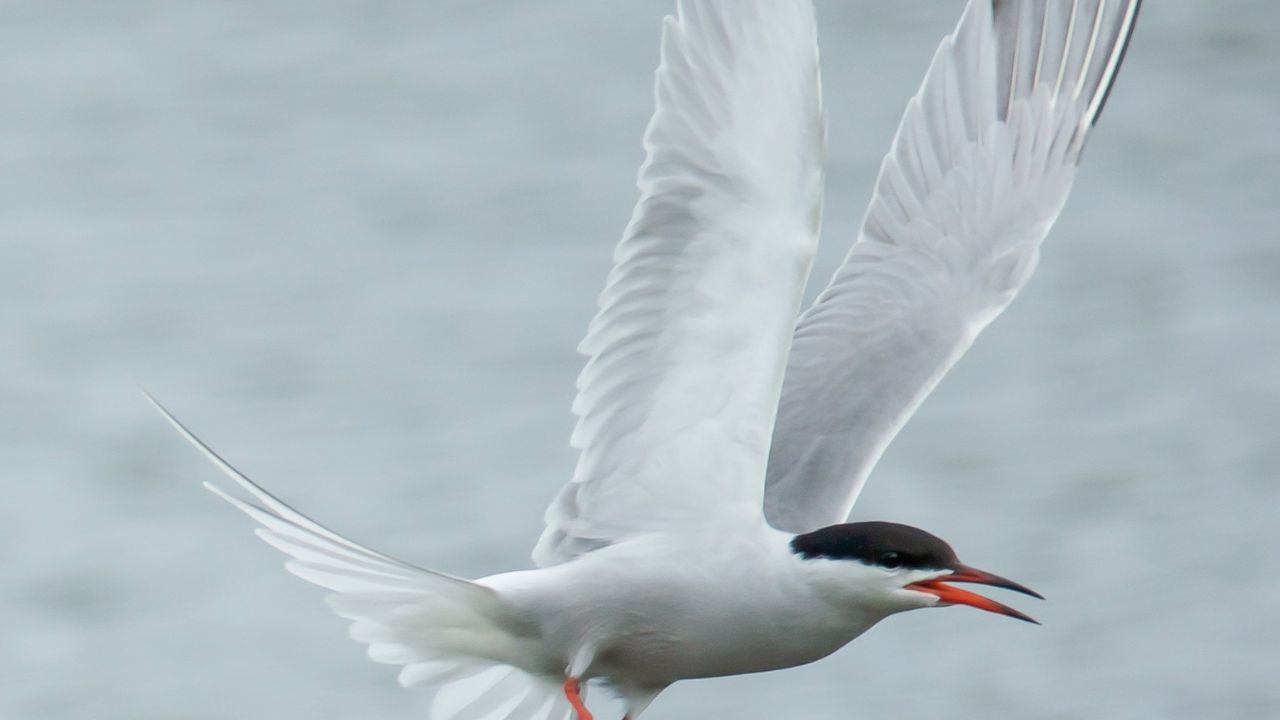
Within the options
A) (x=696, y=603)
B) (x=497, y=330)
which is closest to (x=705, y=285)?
(x=696, y=603)

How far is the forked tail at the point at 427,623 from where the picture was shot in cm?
503

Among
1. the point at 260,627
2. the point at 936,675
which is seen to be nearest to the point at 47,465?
the point at 260,627

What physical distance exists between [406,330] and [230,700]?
3429 millimetres

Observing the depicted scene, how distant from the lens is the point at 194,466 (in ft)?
42.9

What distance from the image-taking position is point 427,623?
527 cm

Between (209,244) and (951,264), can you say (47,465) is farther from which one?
(951,264)

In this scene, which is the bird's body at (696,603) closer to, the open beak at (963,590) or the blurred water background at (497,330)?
the open beak at (963,590)

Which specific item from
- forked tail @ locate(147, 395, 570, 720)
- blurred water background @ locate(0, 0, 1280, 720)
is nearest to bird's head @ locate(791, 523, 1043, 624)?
forked tail @ locate(147, 395, 570, 720)

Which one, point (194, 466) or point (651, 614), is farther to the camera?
point (194, 466)

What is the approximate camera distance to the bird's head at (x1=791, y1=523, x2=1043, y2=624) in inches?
206

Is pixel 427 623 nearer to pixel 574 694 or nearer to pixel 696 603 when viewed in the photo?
pixel 574 694

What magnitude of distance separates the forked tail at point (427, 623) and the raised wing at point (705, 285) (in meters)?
0.29

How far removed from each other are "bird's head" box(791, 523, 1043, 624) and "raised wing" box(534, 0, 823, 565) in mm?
209

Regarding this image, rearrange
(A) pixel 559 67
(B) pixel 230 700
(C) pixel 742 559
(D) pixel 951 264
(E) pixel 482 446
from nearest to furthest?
(C) pixel 742 559, (D) pixel 951 264, (B) pixel 230 700, (E) pixel 482 446, (A) pixel 559 67
